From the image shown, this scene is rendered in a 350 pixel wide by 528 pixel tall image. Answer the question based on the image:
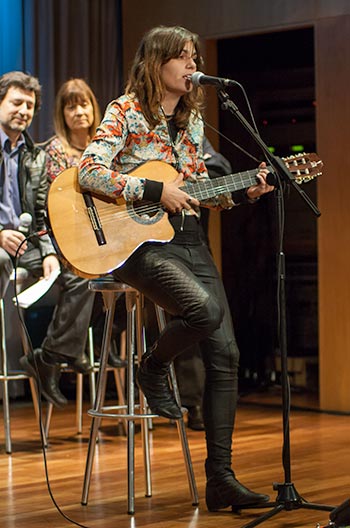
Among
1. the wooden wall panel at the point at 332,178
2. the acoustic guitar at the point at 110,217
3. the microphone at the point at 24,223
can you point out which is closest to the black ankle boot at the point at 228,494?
the acoustic guitar at the point at 110,217

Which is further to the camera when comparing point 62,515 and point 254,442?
point 254,442

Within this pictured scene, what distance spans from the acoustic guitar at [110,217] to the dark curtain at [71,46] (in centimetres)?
307

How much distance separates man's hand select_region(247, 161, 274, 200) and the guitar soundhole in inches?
12.6

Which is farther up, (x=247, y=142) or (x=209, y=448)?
(x=247, y=142)

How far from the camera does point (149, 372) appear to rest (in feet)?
11.3

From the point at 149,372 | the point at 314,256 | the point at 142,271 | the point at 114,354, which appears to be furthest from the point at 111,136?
the point at 314,256

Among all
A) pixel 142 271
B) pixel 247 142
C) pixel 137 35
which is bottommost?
pixel 142 271

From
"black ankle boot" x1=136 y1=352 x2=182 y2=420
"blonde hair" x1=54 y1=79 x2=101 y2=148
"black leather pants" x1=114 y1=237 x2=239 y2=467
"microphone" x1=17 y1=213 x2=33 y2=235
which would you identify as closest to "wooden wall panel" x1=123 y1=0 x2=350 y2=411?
"blonde hair" x1=54 y1=79 x2=101 y2=148

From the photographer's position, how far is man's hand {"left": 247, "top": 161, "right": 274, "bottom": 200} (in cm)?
348

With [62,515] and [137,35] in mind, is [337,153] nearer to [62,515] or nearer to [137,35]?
[137,35]

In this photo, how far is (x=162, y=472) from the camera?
14.0ft

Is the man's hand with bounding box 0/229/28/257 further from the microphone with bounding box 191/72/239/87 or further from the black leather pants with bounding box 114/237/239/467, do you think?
the microphone with bounding box 191/72/239/87

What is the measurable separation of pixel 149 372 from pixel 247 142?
3.51 meters

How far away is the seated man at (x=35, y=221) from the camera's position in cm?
509
